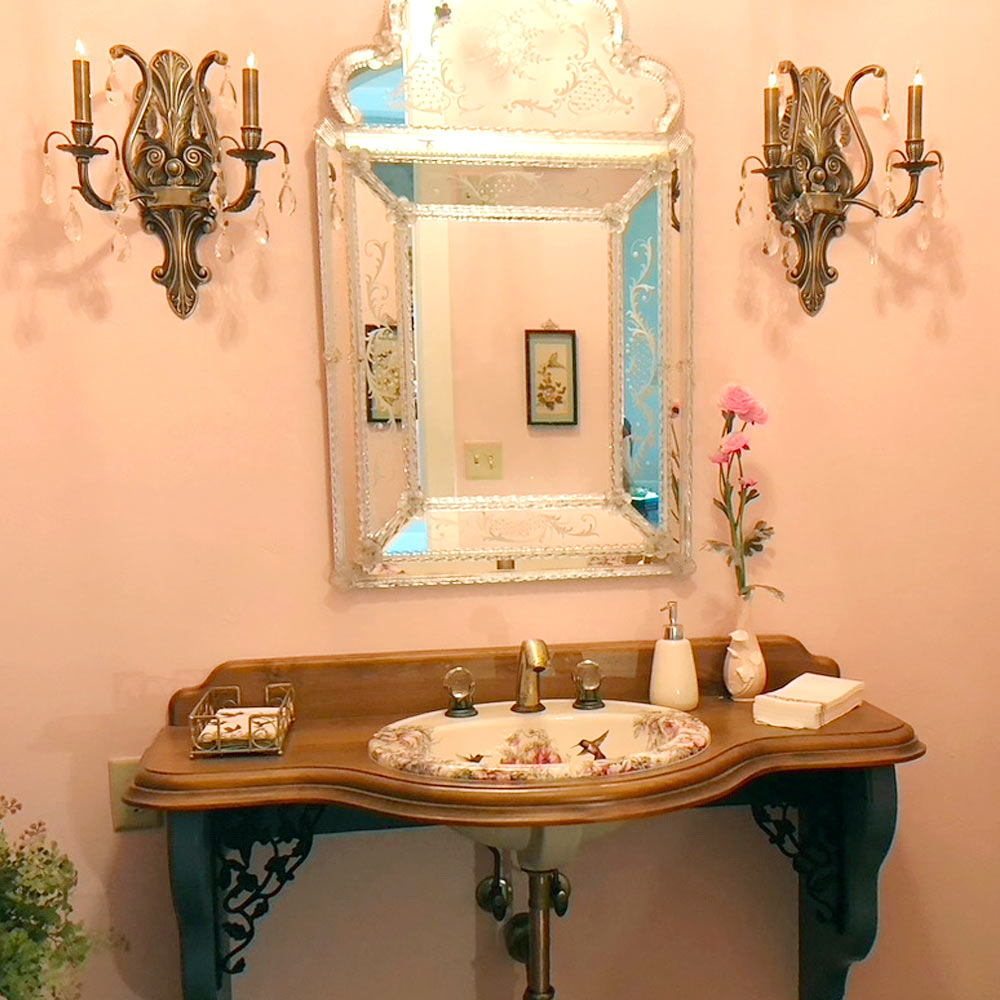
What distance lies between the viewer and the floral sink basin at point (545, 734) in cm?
136

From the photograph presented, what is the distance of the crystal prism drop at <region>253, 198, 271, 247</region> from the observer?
147 cm

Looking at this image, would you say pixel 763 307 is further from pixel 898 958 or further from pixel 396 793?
pixel 898 958

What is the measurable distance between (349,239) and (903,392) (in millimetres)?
893

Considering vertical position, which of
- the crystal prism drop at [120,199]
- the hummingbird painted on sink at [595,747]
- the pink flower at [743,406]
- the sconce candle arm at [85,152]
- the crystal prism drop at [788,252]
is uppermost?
the sconce candle arm at [85,152]

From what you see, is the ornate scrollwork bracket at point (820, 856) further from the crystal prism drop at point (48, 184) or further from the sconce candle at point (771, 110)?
the crystal prism drop at point (48, 184)

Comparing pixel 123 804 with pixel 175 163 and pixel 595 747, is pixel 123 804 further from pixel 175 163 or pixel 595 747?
pixel 175 163

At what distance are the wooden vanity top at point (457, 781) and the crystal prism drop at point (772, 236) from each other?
0.60 m

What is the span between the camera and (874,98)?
161 cm

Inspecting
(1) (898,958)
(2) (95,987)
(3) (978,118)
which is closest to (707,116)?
(3) (978,118)

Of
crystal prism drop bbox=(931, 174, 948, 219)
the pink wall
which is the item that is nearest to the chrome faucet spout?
the pink wall

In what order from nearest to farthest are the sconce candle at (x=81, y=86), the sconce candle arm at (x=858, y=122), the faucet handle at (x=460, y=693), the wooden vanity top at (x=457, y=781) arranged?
the wooden vanity top at (x=457, y=781), the sconce candle at (x=81, y=86), the faucet handle at (x=460, y=693), the sconce candle arm at (x=858, y=122)

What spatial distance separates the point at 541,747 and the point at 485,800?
10.1 inches

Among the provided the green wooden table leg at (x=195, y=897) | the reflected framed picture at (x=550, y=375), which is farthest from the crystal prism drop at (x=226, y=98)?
the green wooden table leg at (x=195, y=897)

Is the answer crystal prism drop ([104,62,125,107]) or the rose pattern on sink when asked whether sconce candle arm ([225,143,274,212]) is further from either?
the rose pattern on sink
